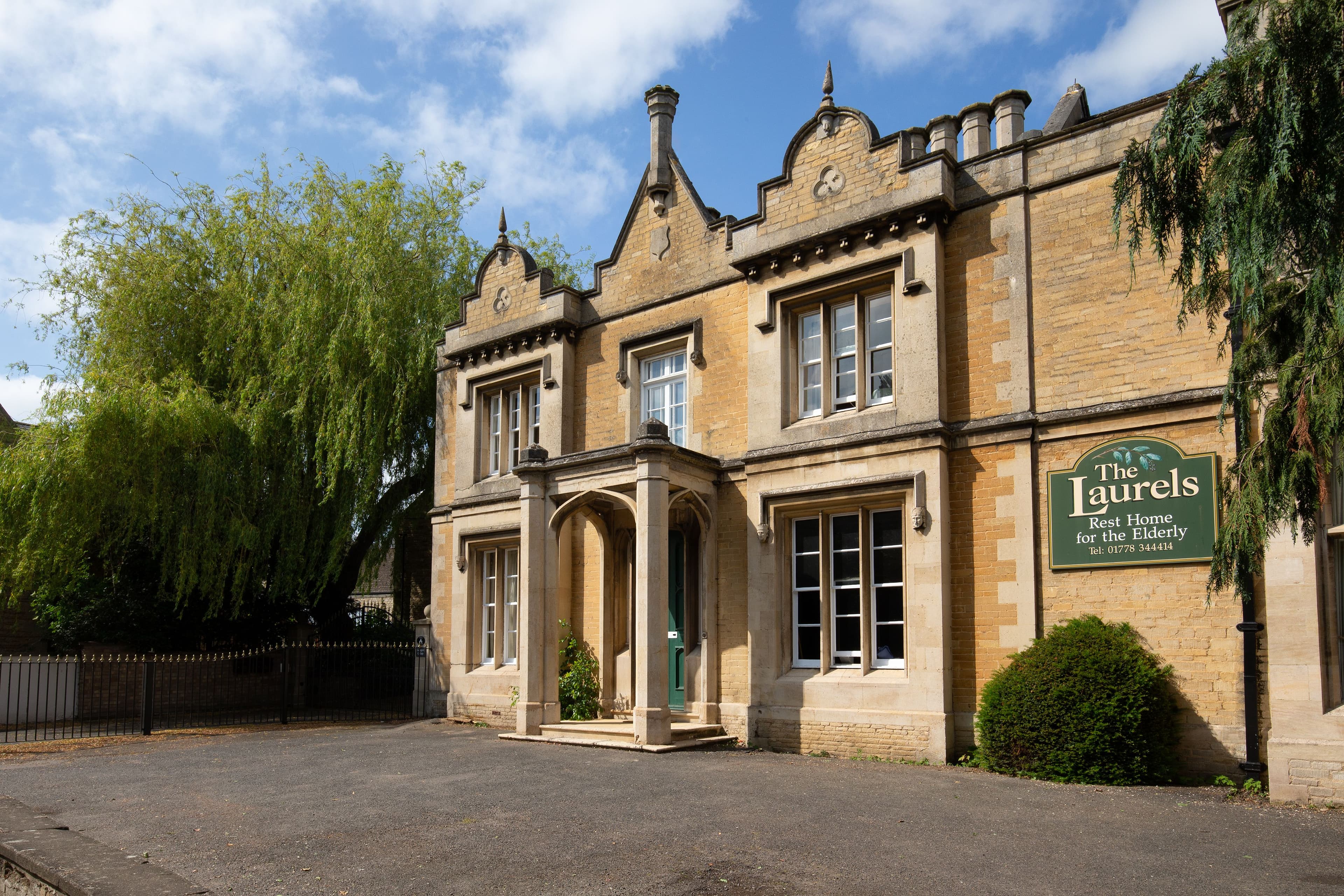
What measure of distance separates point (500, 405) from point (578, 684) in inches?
220

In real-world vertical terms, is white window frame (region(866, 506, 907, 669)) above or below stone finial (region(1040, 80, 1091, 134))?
below

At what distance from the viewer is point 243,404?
1883cm

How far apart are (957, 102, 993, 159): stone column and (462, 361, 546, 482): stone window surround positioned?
8034 mm

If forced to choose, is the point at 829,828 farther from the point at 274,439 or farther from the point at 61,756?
the point at 274,439

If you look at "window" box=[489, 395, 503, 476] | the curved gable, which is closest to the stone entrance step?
"window" box=[489, 395, 503, 476]

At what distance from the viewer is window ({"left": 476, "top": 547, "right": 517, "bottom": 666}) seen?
1723 centimetres

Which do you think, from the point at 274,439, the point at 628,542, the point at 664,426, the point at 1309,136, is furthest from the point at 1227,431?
the point at 274,439

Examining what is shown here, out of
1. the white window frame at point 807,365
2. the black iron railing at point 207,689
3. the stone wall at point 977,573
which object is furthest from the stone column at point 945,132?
the black iron railing at point 207,689

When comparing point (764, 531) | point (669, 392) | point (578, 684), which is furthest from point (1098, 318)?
point (578, 684)

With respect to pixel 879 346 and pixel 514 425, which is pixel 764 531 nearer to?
pixel 879 346

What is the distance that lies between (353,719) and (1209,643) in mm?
13896

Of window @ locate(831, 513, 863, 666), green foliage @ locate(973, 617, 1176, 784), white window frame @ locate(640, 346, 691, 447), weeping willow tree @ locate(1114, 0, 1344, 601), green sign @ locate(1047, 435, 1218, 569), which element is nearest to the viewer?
weeping willow tree @ locate(1114, 0, 1344, 601)

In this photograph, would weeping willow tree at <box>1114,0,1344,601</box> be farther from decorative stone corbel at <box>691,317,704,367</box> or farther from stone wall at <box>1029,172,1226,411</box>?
decorative stone corbel at <box>691,317,704,367</box>

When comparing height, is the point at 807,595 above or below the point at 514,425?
below
